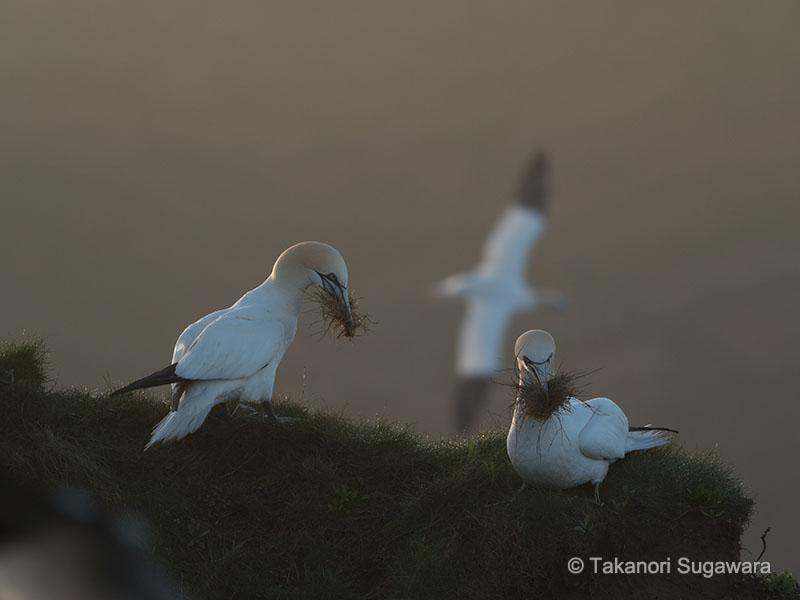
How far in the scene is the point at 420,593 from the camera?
809cm

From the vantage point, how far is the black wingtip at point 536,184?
12570 millimetres

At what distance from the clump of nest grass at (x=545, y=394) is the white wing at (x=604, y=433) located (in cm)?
33

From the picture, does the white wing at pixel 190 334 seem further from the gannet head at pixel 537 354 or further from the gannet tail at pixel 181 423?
the gannet head at pixel 537 354

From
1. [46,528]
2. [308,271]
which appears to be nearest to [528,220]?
[308,271]

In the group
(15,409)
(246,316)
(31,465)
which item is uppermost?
(246,316)

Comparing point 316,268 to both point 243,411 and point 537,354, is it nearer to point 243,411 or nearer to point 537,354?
point 243,411

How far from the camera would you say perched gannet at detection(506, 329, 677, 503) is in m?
8.46

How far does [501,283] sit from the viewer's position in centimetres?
1485

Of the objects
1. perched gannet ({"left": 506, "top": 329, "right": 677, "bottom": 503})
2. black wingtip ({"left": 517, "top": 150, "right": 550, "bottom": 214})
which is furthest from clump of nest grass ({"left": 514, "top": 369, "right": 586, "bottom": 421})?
black wingtip ({"left": 517, "top": 150, "right": 550, "bottom": 214})

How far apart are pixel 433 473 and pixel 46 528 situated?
871cm

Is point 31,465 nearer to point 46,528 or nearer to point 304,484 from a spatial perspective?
Answer: point 304,484

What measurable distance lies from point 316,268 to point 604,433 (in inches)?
149

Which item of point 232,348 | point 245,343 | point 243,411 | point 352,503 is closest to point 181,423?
point 232,348

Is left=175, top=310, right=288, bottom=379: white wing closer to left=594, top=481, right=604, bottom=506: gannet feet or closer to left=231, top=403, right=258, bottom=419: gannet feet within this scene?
left=231, top=403, right=258, bottom=419: gannet feet
